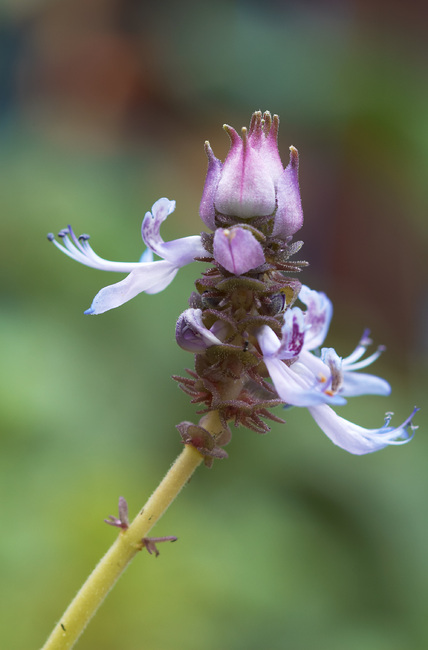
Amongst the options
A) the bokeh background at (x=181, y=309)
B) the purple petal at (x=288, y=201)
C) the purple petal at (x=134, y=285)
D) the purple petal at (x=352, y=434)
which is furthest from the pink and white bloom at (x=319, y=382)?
the bokeh background at (x=181, y=309)

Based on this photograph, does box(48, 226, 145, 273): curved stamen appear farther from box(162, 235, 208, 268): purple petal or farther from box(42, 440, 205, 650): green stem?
box(42, 440, 205, 650): green stem

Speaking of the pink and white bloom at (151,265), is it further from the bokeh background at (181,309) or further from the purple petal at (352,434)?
the bokeh background at (181,309)

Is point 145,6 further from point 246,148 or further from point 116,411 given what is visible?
point 246,148

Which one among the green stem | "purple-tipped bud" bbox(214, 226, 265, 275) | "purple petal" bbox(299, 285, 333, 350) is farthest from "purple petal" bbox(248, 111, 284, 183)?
the green stem

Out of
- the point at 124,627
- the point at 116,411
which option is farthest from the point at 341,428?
the point at 116,411

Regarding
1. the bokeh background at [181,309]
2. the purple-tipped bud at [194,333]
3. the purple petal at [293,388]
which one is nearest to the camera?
the purple petal at [293,388]

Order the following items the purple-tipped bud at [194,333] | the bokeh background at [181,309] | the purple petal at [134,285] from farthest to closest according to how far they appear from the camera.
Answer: the bokeh background at [181,309] < the purple petal at [134,285] < the purple-tipped bud at [194,333]
